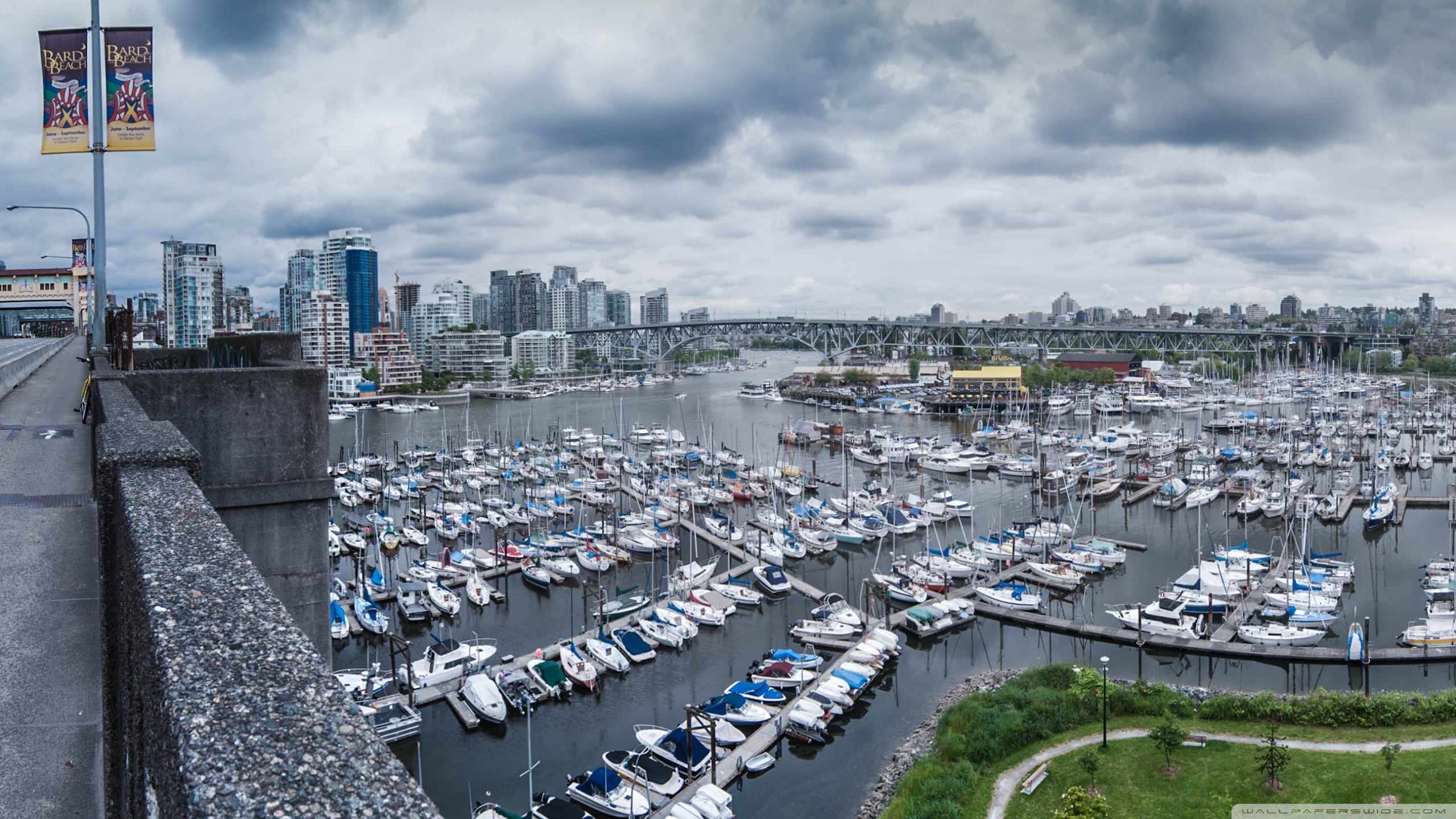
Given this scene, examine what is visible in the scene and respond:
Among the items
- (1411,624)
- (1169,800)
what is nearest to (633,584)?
(1169,800)

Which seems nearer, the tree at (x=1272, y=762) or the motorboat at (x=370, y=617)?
the tree at (x=1272, y=762)

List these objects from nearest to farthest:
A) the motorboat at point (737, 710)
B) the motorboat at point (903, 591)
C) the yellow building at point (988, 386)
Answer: the motorboat at point (737, 710) < the motorboat at point (903, 591) < the yellow building at point (988, 386)

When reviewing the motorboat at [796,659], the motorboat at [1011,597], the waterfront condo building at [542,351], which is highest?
the waterfront condo building at [542,351]

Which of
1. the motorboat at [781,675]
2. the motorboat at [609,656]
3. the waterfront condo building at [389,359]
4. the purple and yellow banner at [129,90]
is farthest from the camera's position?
the waterfront condo building at [389,359]

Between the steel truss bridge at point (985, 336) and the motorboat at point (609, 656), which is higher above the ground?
the steel truss bridge at point (985, 336)

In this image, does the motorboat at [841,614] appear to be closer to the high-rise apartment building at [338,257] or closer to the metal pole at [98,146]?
the metal pole at [98,146]

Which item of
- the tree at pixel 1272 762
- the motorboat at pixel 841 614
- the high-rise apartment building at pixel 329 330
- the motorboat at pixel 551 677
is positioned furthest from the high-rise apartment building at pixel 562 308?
the tree at pixel 1272 762

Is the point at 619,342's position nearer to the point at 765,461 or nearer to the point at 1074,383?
the point at 1074,383

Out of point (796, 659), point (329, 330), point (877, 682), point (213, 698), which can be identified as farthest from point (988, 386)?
point (213, 698)
